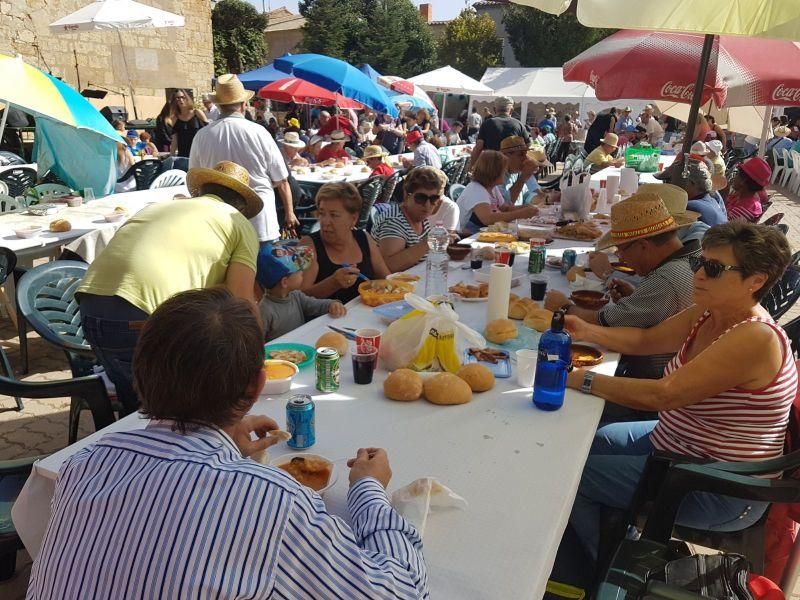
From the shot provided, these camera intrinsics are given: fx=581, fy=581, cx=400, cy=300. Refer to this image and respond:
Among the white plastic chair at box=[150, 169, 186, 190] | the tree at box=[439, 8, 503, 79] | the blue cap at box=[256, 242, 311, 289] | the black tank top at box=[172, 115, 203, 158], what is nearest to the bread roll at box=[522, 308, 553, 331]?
the blue cap at box=[256, 242, 311, 289]

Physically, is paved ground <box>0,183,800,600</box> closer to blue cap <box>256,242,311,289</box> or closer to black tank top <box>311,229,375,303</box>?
blue cap <box>256,242,311,289</box>

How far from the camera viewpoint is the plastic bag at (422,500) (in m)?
1.45

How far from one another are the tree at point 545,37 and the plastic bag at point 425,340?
41.9 m

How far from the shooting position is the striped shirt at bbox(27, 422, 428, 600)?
935 mm

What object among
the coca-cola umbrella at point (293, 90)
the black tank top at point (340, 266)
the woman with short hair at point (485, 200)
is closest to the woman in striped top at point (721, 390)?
the black tank top at point (340, 266)

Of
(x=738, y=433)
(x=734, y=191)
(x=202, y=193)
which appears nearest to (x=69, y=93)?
(x=202, y=193)

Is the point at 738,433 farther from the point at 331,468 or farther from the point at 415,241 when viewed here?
the point at 415,241

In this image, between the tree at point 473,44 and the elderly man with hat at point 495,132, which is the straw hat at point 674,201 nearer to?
the elderly man with hat at point 495,132

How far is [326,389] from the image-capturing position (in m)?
2.18

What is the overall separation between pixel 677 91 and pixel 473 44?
145 feet

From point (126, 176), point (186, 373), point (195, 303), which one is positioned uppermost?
point (195, 303)

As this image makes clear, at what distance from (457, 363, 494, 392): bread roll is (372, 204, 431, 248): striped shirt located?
2.04 meters

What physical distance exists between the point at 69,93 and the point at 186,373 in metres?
4.39

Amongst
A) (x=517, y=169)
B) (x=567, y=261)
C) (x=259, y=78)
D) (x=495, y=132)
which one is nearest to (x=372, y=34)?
(x=259, y=78)
